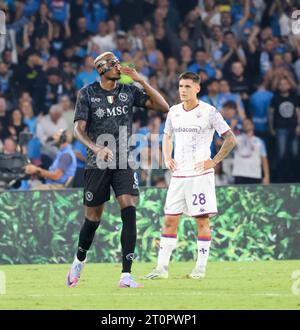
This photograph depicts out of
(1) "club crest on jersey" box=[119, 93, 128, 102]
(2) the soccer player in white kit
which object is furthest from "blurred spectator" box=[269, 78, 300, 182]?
(1) "club crest on jersey" box=[119, 93, 128, 102]

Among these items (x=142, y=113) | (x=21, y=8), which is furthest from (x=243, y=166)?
(x=21, y=8)

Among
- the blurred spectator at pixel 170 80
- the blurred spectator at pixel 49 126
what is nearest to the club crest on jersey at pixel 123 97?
the blurred spectator at pixel 49 126

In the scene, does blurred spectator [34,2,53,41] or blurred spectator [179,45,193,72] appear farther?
blurred spectator [34,2,53,41]

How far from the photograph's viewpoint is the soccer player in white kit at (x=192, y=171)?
14391 mm

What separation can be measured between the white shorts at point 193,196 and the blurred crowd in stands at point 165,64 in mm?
5420

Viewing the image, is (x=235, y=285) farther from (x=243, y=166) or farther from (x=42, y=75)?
(x=42, y=75)

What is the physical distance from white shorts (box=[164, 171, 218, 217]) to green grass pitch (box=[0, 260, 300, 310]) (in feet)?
2.67

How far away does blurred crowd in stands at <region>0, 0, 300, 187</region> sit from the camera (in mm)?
21281

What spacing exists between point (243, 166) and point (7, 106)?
15.2ft

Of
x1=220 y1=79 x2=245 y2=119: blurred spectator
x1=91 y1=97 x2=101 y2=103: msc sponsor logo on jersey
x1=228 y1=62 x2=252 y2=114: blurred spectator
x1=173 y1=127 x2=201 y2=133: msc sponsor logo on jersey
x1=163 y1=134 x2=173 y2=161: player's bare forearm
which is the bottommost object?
x1=163 y1=134 x2=173 y2=161: player's bare forearm

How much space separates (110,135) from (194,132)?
1538mm

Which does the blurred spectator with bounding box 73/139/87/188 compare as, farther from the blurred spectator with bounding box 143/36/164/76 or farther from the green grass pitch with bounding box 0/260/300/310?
the green grass pitch with bounding box 0/260/300/310

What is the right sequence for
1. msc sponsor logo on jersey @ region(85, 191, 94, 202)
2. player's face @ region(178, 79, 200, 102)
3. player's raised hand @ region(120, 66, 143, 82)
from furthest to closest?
player's face @ region(178, 79, 200, 102) → msc sponsor logo on jersey @ region(85, 191, 94, 202) → player's raised hand @ region(120, 66, 143, 82)

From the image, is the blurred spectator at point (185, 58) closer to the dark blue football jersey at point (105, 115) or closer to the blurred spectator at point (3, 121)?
the blurred spectator at point (3, 121)
